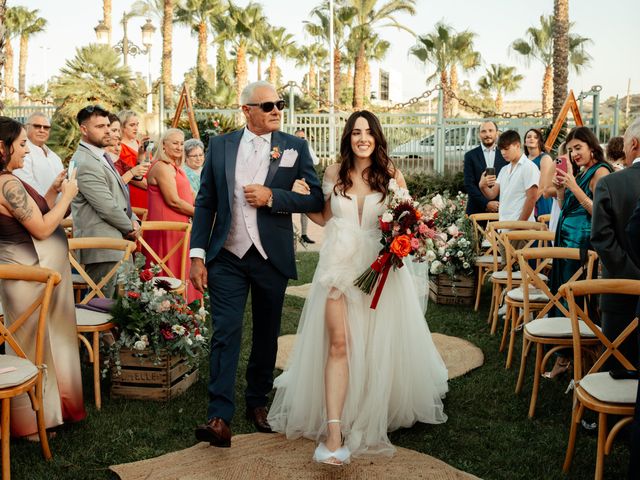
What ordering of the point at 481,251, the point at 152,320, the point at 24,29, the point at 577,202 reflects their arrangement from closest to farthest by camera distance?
the point at 152,320 → the point at 577,202 → the point at 481,251 → the point at 24,29

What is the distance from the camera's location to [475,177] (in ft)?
32.4

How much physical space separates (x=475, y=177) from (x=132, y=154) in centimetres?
449

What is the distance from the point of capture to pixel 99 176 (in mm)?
6070

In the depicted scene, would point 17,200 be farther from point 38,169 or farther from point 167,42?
point 167,42

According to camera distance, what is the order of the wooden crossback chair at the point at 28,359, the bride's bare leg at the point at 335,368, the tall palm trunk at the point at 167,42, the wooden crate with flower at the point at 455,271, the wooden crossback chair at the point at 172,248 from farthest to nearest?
the tall palm trunk at the point at 167,42 → the wooden crate with flower at the point at 455,271 → the wooden crossback chair at the point at 172,248 → the bride's bare leg at the point at 335,368 → the wooden crossback chair at the point at 28,359

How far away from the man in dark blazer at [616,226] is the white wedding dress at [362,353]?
120 cm

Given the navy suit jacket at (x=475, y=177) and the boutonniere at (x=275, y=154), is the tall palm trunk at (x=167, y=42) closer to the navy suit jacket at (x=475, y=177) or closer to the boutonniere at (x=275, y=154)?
the navy suit jacket at (x=475, y=177)

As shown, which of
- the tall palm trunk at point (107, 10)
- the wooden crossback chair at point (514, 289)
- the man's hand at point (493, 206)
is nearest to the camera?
the wooden crossback chair at point (514, 289)

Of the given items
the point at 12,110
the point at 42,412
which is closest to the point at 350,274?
the point at 42,412

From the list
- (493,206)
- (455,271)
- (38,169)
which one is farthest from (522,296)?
(38,169)

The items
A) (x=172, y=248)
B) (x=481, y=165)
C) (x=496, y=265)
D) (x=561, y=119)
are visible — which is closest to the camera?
(x=172, y=248)

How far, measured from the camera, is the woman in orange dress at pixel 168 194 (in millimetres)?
7051

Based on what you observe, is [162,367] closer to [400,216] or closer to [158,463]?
[158,463]

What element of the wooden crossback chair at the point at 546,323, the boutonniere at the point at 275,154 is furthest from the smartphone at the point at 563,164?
the boutonniere at the point at 275,154
